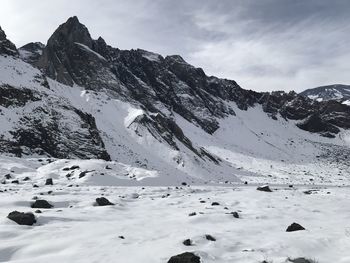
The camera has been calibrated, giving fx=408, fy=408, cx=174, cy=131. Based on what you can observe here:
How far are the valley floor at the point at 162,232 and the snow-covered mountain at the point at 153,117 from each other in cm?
1405

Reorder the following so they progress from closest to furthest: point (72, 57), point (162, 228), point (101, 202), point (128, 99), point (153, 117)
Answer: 1. point (162, 228)
2. point (101, 202)
3. point (153, 117)
4. point (128, 99)
5. point (72, 57)

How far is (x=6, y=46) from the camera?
61.4 metres

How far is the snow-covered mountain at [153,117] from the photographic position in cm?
4703

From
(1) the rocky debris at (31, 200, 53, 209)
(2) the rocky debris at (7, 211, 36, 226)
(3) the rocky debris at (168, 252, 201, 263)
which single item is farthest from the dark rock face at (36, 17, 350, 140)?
(3) the rocky debris at (168, 252, 201, 263)

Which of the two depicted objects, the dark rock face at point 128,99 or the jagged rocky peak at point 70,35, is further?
the jagged rocky peak at point 70,35

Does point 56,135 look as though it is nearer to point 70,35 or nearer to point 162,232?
point 162,232

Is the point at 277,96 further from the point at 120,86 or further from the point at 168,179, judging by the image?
the point at 168,179

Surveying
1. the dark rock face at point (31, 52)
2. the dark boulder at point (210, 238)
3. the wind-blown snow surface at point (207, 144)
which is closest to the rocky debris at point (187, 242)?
the dark boulder at point (210, 238)

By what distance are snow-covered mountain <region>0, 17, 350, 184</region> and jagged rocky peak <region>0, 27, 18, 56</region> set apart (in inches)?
7.0

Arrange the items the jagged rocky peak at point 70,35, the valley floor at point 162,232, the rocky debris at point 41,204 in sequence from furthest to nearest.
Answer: the jagged rocky peak at point 70,35 → the rocky debris at point 41,204 → the valley floor at point 162,232

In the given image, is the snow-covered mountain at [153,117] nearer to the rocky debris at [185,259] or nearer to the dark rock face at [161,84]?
the dark rock face at [161,84]

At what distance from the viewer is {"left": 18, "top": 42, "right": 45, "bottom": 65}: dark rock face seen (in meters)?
115

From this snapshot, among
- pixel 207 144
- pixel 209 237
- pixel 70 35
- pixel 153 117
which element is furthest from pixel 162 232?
pixel 70 35

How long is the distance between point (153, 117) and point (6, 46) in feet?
87.1
